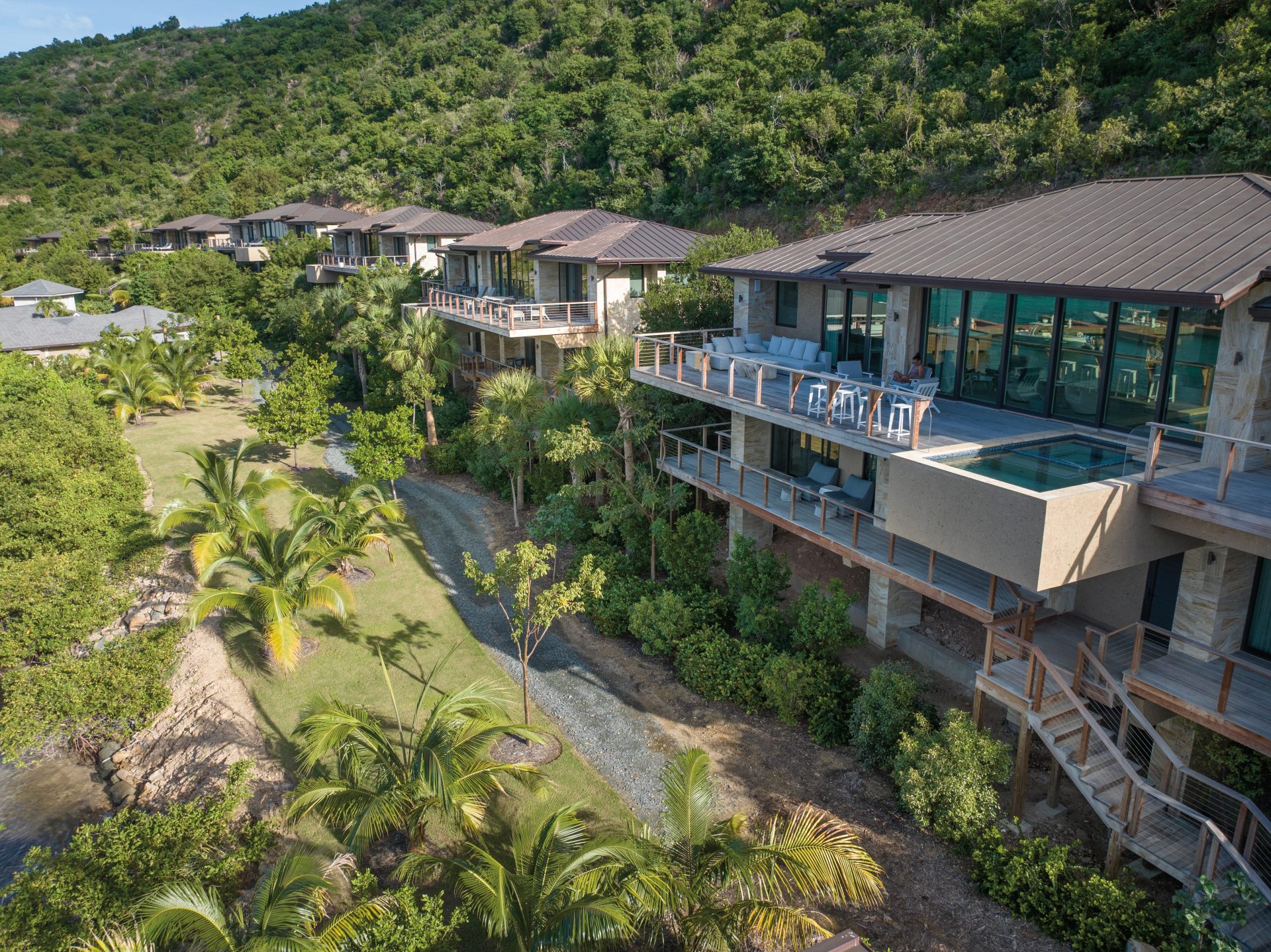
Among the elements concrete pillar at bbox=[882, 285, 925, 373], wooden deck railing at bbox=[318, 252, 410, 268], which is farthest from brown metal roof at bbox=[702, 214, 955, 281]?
wooden deck railing at bbox=[318, 252, 410, 268]

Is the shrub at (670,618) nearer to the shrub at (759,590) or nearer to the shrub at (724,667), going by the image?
the shrub at (724,667)

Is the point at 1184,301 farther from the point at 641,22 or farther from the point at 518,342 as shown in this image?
the point at 641,22

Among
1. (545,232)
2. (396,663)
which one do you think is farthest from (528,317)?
(396,663)

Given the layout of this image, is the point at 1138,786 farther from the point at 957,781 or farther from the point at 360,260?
the point at 360,260

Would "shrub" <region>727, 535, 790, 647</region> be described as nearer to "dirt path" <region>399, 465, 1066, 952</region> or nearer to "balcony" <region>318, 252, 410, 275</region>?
"dirt path" <region>399, 465, 1066, 952</region>

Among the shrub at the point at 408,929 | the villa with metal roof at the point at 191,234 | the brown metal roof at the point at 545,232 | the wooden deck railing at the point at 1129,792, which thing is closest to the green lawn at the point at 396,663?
the shrub at the point at 408,929
